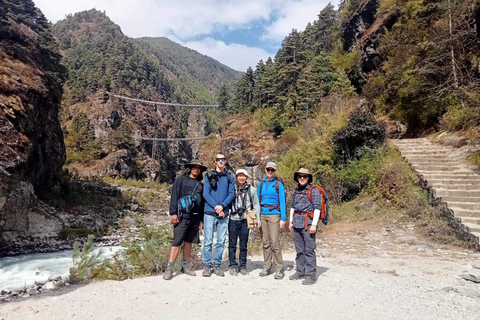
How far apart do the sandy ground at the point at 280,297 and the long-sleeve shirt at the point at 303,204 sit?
0.84m

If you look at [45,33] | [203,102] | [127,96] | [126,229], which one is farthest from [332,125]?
[203,102]

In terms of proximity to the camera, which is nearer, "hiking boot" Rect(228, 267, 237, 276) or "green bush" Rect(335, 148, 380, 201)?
"hiking boot" Rect(228, 267, 237, 276)

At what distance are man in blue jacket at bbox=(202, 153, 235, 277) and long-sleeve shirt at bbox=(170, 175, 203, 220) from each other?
133 mm

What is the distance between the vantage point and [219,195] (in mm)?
4555

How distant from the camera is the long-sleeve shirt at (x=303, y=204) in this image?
4.38 meters

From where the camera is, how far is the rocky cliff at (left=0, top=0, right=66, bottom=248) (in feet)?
42.0

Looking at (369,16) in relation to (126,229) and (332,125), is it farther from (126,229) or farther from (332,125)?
(126,229)

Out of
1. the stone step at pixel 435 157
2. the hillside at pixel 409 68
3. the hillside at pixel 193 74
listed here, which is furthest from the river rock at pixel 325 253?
the hillside at pixel 193 74

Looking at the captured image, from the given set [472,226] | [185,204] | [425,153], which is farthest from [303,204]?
[425,153]

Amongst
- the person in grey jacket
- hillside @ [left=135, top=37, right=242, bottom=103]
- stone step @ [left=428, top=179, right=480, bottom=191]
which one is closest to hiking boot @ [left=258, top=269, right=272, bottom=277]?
the person in grey jacket

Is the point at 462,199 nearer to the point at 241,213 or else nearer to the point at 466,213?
the point at 466,213

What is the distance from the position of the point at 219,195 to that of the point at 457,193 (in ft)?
22.7

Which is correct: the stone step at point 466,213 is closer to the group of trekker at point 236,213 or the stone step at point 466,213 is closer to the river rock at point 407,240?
the river rock at point 407,240

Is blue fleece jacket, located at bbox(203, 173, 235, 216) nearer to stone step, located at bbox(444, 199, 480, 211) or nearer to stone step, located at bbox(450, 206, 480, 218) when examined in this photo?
stone step, located at bbox(450, 206, 480, 218)
